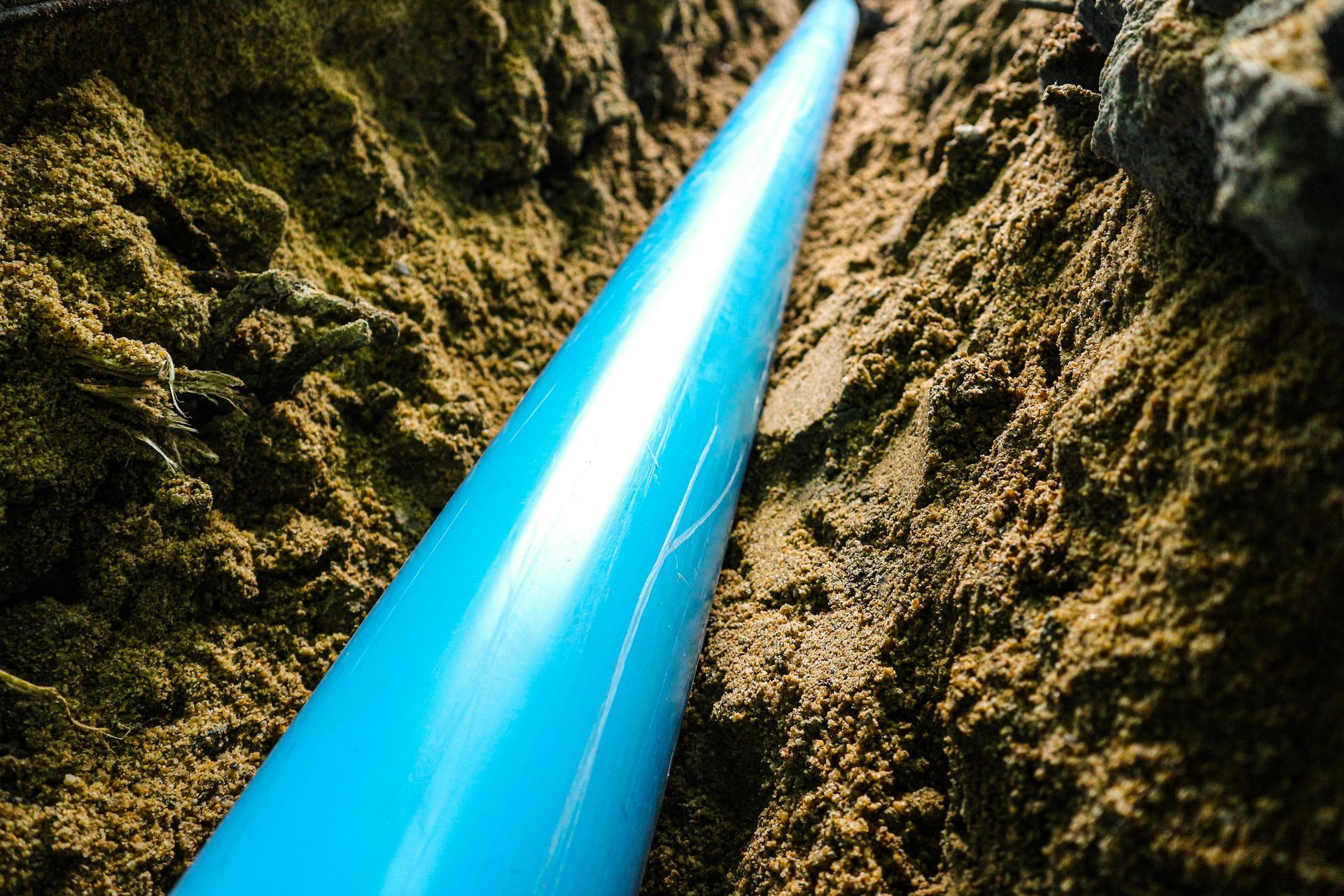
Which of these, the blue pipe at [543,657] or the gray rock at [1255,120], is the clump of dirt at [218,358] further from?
the gray rock at [1255,120]

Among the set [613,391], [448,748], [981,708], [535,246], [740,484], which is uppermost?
[535,246]

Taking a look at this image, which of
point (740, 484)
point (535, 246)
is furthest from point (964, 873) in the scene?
point (535, 246)

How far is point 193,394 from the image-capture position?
123 cm

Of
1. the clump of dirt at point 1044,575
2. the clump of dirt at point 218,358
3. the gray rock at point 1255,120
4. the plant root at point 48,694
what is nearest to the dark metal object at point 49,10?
the clump of dirt at point 218,358

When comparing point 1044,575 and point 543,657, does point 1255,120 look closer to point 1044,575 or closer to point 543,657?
point 1044,575

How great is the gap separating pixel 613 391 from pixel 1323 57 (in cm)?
105

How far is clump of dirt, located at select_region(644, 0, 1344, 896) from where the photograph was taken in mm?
700

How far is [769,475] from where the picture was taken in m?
1.54

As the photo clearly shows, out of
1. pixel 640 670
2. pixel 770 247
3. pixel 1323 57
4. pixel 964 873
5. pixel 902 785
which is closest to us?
pixel 1323 57

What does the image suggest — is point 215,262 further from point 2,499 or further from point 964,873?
point 964,873

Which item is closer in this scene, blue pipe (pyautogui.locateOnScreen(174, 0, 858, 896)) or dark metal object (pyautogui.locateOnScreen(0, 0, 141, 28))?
blue pipe (pyautogui.locateOnScreen(174, 0, 858, 896))

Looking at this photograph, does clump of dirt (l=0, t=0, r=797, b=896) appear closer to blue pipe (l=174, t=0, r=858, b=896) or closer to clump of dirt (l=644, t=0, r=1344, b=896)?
blue pipe (l=174, t=0, r=858, b=896)

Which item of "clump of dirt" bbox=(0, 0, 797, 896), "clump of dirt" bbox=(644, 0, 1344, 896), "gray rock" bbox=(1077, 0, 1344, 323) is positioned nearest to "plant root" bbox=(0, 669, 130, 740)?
"clump of dirt" bbox=(0, 0, 797, 896)

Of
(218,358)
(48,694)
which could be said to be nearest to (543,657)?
(48,694)
